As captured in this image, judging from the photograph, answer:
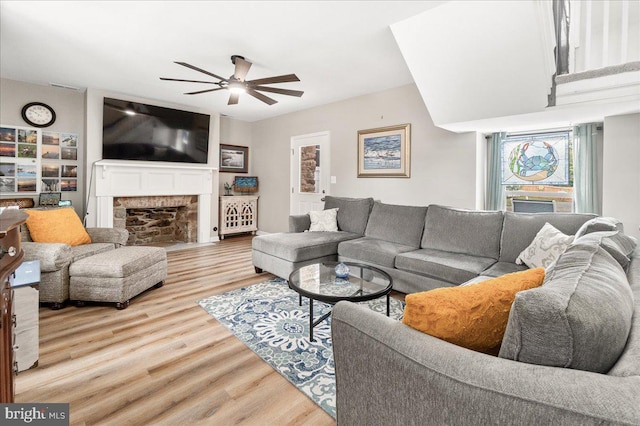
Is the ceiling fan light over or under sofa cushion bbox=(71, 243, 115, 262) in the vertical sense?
over

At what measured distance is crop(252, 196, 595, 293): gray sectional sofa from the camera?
282 cm

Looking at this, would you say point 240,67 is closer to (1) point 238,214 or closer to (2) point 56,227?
(2) point 56,227

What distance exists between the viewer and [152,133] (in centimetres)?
517

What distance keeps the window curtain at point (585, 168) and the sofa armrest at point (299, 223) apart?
309 centimetres

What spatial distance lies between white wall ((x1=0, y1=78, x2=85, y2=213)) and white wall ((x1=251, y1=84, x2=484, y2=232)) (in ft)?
10.2

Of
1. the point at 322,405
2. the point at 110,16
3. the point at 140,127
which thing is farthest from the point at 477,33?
the point at 140,127

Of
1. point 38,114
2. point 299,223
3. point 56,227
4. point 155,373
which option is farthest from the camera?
point 38,114

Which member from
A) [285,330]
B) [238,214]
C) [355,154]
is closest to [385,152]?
[355,154]

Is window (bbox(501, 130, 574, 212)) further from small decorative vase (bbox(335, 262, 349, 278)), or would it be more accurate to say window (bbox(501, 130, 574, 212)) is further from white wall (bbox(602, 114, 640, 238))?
small decorative vase (bbox(335, 262, 349, 278))

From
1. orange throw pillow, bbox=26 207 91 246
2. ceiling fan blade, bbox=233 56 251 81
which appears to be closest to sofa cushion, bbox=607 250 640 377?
ceiling fan blade, bbox=233 56 251 81

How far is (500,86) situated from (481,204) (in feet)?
5.20

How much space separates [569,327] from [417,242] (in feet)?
9.63

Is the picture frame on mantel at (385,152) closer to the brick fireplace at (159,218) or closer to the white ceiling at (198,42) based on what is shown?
the white ceiling at (198,42)

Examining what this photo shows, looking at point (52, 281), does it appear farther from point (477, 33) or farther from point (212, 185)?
point (477, 33)
